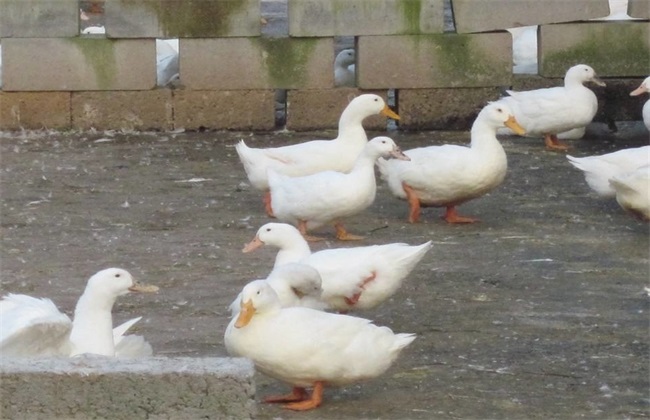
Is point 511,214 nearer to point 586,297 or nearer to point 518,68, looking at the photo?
point 586,297

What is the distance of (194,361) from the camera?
4523mm

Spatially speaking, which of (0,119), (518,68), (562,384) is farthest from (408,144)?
(562,384)

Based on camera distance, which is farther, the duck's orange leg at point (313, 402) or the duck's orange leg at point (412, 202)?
the duck's orange leg at point (412, 202)

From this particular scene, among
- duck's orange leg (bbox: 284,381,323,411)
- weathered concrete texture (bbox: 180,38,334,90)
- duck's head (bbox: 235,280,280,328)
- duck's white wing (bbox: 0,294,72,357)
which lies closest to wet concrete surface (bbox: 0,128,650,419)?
duck's orange leg (bbox: 284,381,323,411)

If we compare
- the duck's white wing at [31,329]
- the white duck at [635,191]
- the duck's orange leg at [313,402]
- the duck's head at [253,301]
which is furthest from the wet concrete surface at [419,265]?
the duck's white wing at [31,329]

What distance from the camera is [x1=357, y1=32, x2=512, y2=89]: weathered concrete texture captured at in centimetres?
1169

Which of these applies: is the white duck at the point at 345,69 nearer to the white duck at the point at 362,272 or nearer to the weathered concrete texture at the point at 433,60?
the weathered concrete texture at the point at 433,60

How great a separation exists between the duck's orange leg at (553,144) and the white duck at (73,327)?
553 cm

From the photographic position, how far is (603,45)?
38.4ft

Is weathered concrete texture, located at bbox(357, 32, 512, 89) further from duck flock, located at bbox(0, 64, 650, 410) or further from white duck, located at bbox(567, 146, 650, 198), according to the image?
white duck, located at bbox(567, 146, 650, 198)

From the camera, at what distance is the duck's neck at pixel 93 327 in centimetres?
561

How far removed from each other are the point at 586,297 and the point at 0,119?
6.30m

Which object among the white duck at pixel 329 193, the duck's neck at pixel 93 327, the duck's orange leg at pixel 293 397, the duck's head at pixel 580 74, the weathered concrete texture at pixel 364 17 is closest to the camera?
the duck's orange leg at pixel 293 397

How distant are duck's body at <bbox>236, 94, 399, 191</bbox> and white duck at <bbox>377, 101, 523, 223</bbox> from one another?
0.32 meters
